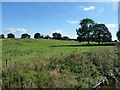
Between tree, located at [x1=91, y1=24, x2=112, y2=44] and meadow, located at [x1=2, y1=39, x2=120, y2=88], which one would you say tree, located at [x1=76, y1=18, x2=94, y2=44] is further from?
meadow, located at [x1=2, y1=39, x2=120, y2=88]

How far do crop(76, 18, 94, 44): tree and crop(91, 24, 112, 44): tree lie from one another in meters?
1.64

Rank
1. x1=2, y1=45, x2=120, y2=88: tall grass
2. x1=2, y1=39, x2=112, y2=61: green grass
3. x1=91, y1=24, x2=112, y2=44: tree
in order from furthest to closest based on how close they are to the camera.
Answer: x1=91, y1=24, x2=112, y2=44: tree
x1=2, y1=39, x2=112, y2=61: green grass
x1=2, y1=45, x2=120, y2=88: tall grass

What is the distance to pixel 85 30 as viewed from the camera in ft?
236

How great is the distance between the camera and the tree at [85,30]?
71.2 metres

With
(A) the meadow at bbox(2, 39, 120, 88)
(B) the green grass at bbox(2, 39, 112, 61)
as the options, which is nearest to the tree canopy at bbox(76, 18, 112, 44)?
(B) the green grass at bbox(2, 39, 112, 61)

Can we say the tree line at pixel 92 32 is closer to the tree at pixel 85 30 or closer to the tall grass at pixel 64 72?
the tree at pixel 85 30

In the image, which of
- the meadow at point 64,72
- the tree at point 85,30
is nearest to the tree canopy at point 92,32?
the tree at point 85,30

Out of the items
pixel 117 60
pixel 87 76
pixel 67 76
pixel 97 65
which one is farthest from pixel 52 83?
pixel 117 60

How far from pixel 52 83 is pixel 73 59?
522cm

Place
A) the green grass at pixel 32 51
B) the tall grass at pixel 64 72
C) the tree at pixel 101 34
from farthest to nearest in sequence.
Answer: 1. the tree at pixel 101 34
2. the green grass at pixel 32 51
3. the tall grass at pixel 64 72

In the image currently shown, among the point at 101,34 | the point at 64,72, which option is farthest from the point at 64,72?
the point at 101,34

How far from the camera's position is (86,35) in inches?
2803

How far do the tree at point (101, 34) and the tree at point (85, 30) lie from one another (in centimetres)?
164

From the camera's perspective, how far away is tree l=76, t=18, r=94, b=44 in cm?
7119
